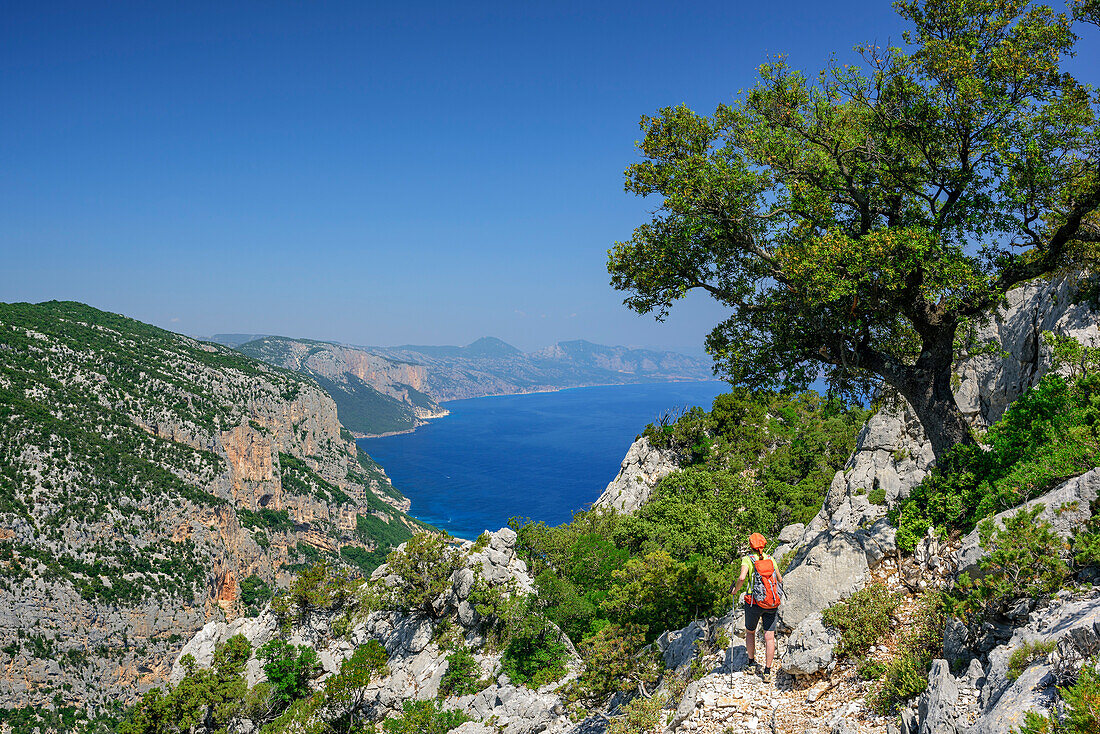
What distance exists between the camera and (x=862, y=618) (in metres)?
9.80

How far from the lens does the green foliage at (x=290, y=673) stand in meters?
32.9

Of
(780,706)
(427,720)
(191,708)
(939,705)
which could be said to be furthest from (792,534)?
(191,708)

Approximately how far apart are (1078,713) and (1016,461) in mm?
6552

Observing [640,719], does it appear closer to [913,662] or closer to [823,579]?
[823,579]

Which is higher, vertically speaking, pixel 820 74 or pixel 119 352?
pixel 820 74

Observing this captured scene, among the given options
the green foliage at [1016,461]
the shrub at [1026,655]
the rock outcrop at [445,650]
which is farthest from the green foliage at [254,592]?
the shrub at [1026,655]

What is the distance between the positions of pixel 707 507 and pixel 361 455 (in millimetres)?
185163

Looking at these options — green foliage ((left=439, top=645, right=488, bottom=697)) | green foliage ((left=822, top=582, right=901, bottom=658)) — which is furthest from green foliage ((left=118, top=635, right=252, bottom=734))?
green foliage ((left=822, top=582, right=901, bottom=658))

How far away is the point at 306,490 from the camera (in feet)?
415

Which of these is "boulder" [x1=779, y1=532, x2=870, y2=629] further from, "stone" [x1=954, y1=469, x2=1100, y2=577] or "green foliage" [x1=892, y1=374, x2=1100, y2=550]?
"stone" [x1=954, y1=469, x2=1100, y2=577]

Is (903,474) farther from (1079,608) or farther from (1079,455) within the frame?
(1079,608)

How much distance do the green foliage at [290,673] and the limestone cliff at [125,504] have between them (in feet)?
162

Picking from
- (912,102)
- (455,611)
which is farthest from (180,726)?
(912,102)

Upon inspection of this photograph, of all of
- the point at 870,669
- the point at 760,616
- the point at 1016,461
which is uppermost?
the point at 1016,461
